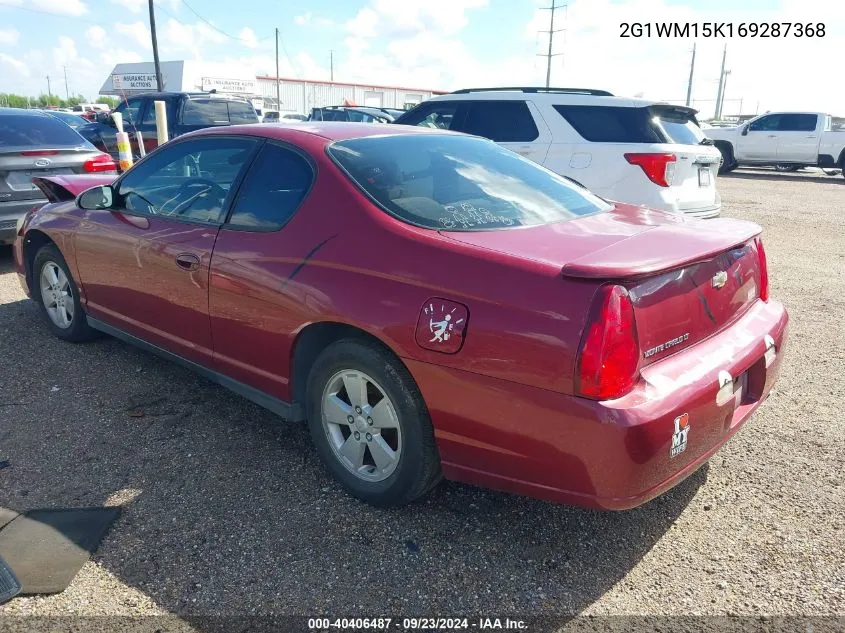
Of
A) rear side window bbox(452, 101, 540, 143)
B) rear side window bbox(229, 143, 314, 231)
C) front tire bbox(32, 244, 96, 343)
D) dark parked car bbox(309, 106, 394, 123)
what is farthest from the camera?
dark parked car bbox(309, 106, 394, 123)

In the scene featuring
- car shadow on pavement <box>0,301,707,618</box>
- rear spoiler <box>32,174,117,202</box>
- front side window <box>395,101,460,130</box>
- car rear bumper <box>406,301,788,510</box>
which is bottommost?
car shadow on pavement <box>0,301,707,618</box>

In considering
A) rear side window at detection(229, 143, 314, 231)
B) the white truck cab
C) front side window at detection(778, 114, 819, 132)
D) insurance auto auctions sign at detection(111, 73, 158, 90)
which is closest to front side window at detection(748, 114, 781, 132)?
the white truck cab

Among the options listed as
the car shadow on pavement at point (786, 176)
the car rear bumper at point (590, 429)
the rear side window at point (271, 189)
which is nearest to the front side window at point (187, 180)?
the rear side window at point (271, 189)

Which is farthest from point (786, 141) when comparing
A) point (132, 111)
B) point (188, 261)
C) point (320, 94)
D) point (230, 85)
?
point (320, 94)

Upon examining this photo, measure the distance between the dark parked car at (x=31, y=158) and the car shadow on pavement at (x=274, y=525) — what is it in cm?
342

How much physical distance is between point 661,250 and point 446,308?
0.80 m

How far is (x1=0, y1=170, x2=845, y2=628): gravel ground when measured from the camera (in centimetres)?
240

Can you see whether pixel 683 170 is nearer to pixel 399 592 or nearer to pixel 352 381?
pixel 352 381

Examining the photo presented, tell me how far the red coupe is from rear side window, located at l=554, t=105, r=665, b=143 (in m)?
3.55

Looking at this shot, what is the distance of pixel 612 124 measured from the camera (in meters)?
6.99

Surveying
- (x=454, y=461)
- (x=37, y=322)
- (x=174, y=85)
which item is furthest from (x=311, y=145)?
(x=174, y=85)

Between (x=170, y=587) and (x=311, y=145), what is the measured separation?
1942 millimetres

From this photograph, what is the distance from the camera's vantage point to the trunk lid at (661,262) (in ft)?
7.55

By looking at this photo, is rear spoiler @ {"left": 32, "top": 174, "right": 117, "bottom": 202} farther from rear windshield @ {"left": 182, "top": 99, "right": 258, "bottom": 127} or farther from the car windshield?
rear windshield @ {"left": 182, "top": 99, "right": 258, "bottom": 127}
